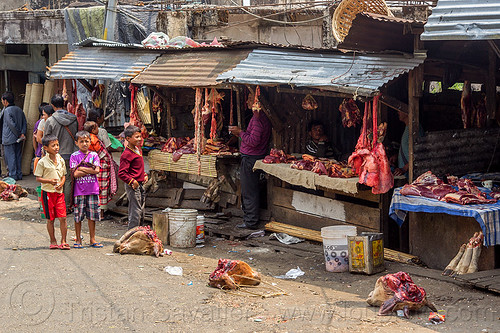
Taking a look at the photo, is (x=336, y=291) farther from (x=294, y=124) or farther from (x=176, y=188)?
(x=176, y=188)

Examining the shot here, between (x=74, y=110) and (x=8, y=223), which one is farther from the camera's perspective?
(x=74, y=110)

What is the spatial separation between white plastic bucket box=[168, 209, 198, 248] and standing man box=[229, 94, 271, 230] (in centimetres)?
126

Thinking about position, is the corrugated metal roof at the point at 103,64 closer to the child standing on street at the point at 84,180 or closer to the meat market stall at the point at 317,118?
the meat market stall at the point at 317,118

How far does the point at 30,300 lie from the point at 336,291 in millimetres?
3492

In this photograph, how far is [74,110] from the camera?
14.8 metres

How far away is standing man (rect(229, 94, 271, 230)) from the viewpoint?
11.7 meters

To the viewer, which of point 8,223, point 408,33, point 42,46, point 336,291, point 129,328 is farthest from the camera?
point 42,46

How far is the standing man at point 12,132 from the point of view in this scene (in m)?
16.9

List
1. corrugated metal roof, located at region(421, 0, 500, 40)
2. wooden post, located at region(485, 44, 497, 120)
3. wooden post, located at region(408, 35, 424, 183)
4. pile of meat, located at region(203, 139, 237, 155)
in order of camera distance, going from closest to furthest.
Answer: corrugated metal roof, located at region(421, 0, 500, 40)
wooden post, located at region(408, 35, 424, 183)
wooden post, located at region(485, 44, 497, 120)
pile of meat, located at region(203, 139, 237, 155)

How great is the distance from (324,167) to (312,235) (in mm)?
1084

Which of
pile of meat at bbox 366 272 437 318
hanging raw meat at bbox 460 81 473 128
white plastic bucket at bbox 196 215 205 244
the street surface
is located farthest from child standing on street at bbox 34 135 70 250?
hanging raw meat at bbox 460 81 473 128

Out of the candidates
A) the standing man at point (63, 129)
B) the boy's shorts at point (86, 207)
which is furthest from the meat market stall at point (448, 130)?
the standing man at point (63, 129)

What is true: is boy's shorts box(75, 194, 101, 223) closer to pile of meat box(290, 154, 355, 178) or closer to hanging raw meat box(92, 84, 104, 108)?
pile of meat box(290, 154, 355, 178)

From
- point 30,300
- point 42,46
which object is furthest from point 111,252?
point 42,46
